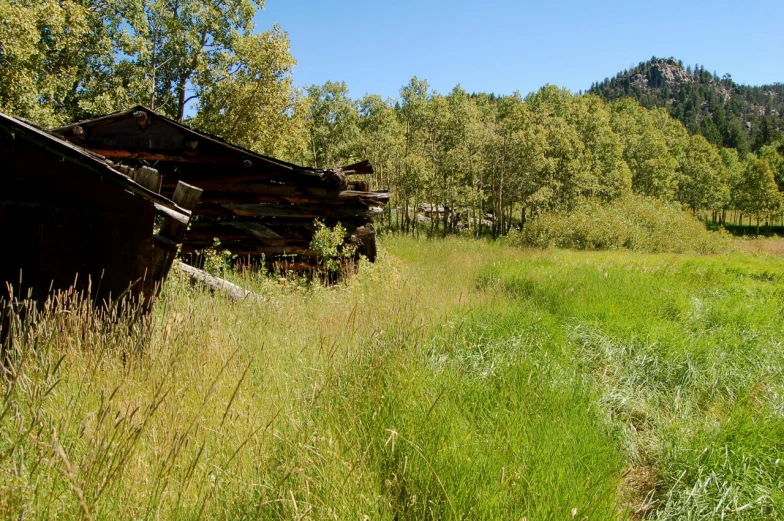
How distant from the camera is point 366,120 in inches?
1842

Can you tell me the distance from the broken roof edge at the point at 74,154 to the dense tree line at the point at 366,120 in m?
14.9

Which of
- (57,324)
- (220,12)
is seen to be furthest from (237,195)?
(220,12)

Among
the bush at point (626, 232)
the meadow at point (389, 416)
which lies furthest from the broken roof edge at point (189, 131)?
the bush at point (626, 232)

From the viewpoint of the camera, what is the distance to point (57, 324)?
3471mm

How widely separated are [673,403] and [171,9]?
94.1 feet

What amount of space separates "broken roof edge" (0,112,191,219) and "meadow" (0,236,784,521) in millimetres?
1159

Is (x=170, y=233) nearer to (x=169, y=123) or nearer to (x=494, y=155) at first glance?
(x=169, y=123)

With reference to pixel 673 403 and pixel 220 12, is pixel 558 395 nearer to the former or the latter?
pixel 673 403

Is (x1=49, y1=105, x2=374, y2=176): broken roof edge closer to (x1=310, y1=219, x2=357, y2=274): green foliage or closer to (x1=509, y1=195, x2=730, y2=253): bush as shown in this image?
(x1=310, y1=219, x2=357, y2=274): green foliage

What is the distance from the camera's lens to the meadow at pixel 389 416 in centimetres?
198

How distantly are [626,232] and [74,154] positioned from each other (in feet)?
80.6

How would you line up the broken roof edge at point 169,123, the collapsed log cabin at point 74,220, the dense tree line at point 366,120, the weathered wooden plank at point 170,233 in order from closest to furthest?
the collapsed log cabin at point 74,220 → the weathered wooden plank at point 170,233 → the broken roof edge at point 169,123 → the dense tree line at point 366,120

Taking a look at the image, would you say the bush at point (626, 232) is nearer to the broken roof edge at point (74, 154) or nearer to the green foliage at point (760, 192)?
the broken roof edge at point (74, 154)

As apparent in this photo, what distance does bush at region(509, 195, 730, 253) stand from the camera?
2292 cm
